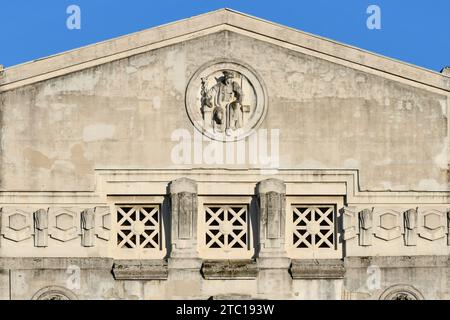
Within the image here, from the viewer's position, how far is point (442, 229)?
64375mm

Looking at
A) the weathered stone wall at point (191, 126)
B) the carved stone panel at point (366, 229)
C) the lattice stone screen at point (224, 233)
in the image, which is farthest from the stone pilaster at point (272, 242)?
the carved stone panel at point (366, 229)

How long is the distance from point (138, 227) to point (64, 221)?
211 centimetres

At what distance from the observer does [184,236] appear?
63906mm

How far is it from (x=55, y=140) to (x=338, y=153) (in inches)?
316

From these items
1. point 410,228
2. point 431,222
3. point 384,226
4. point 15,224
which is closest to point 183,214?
point 15,224

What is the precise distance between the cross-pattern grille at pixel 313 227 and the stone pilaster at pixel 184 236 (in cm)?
293

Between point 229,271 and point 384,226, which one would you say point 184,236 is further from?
point 384,226

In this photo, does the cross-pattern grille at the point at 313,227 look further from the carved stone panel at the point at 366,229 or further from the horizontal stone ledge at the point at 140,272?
the horizontal stone ledge at the point at 140,272

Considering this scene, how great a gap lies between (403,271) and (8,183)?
1143 centimetres

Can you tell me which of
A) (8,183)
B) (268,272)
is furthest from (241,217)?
(8,183)

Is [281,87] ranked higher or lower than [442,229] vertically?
higher

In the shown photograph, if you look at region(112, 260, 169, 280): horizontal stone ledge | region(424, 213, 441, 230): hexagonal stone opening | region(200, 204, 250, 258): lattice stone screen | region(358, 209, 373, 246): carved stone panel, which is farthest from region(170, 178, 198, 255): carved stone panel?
region(424, 213, 441, 230): hexagonal stone opening

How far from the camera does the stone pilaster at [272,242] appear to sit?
209 ft
